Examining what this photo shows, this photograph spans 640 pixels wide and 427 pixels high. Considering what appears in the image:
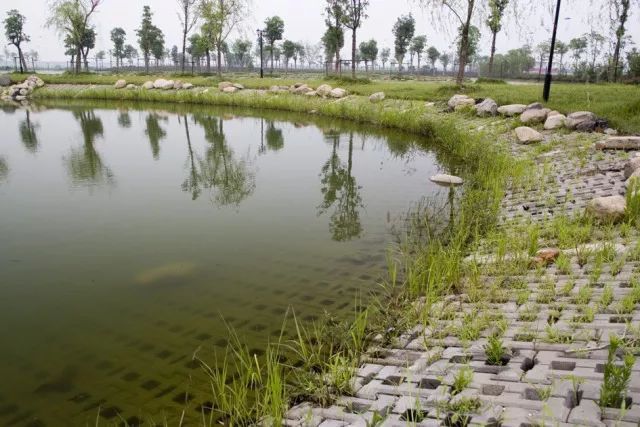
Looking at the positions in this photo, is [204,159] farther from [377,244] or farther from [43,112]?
[43,112]

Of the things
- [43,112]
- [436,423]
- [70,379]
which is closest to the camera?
[436,423]

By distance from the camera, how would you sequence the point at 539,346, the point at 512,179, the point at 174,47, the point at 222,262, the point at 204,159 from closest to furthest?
the point at 539,346
the point at 222,262
the point at 512,179
the point at 204,159
the point at 174,47

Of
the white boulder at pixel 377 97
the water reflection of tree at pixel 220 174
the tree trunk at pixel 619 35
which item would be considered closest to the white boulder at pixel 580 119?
the water reflection of tree at pixel 220 174

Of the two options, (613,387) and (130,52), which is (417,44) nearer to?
(130,52)

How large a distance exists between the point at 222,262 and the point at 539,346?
399 centimetres

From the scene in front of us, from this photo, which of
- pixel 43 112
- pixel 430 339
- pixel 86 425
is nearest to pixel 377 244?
pixel 430 339

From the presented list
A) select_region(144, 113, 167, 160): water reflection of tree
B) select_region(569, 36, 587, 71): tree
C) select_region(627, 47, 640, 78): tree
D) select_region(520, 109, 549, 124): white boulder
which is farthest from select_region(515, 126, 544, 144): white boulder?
select_region(569, 36, 587, 71): tree

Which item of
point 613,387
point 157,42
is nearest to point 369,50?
point 157,42

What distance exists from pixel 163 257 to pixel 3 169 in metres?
7.96

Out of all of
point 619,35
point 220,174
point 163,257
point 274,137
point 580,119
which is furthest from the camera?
point 619,35

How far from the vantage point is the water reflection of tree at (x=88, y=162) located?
427 inches

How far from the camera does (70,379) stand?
384cm

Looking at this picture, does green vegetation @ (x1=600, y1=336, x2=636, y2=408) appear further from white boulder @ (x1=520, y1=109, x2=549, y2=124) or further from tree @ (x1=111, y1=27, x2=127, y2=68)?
tree @ (x1=111, y1=27, x2=127, y2=68)

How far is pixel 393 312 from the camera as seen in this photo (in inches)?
184
